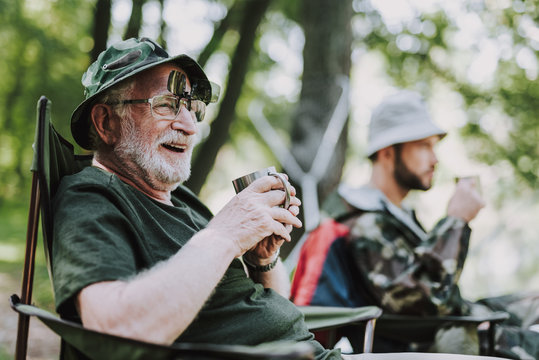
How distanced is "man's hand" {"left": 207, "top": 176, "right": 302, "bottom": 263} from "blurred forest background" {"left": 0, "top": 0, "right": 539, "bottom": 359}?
2415mm

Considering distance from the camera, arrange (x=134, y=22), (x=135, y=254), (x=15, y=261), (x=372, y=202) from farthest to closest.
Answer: (x=15, y=261)
(x=134, y=22)
(x=372, y=202)
(x=135, y=254)

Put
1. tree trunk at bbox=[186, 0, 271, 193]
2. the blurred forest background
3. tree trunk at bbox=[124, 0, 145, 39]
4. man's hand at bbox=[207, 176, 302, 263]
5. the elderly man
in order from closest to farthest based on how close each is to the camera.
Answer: the elderly man
man's hand at bbox=[207, 176, 302, 263]
the blurred forest background
tree trunk at bbox=[124, 0, 145, 39]
tree trunk at bbox=[186, 0, 271, 193]

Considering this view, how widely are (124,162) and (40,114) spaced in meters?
0.37

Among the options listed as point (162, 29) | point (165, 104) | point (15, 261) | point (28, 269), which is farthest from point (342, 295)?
point (15, 261)

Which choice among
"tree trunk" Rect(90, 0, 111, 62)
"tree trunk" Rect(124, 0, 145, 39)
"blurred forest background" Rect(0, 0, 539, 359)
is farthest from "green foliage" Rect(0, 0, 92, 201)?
"tree trunk" Rect(90, 0, 111, 62)

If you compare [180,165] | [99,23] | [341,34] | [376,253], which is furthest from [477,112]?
[180,165]

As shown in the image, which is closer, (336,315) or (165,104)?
(165,104)

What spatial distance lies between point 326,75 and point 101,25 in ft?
7.70

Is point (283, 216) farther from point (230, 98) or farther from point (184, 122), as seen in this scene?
point (230, 98)

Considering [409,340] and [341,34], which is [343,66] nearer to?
[341,34]

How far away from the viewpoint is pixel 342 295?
2793 mm

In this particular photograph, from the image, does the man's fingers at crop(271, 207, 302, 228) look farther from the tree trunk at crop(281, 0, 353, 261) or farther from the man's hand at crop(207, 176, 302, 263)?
the tree trunk at crop(281, 0, 353, 261)

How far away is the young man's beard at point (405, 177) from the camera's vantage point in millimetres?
3123

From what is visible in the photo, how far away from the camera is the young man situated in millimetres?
2646
